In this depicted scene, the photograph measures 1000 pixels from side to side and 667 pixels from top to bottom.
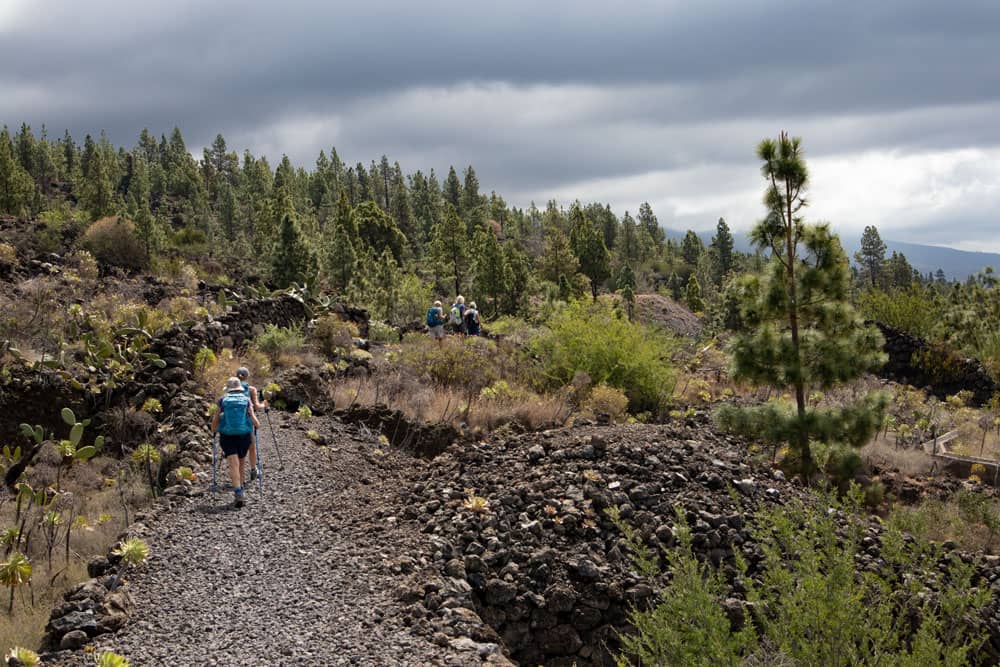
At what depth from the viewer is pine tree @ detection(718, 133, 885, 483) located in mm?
11695

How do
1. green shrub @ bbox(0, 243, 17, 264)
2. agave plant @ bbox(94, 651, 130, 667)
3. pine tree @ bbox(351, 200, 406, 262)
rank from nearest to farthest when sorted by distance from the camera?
agave plant @ bbox(94, 651, 130, 667)
green shrub @ bbox(0, 243, 17, 264)
pine tree @ bbox(351, 200, 406, 262)

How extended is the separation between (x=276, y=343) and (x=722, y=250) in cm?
7525

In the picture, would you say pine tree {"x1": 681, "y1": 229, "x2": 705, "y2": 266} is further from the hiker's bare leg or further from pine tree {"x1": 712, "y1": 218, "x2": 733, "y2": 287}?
the hiker's bare leg

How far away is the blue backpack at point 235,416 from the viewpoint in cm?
900

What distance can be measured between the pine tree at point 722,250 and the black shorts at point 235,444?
78.2m

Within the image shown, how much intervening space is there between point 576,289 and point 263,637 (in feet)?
156

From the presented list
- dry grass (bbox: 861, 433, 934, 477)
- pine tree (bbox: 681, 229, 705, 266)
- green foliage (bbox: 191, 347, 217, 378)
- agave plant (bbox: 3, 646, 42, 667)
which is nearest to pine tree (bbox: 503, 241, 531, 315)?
dry grass (bbox: 861, 433, 934, 477)

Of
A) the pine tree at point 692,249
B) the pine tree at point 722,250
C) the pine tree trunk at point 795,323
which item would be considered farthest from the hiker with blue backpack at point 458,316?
the pine tree at point 692,249

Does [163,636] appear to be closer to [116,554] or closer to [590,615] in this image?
[116,554]

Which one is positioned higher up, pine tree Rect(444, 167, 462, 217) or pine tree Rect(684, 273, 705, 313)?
pine tree Rect(444, 167, 462, 217)

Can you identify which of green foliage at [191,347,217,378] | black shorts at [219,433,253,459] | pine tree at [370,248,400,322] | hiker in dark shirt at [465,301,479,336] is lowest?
black shorts at [219,433,253,459]

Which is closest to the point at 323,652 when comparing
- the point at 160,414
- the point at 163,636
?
the point at 163,636

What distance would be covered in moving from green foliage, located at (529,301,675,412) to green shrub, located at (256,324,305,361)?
5.60 m

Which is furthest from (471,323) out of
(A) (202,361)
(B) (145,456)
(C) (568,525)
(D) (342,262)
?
(D) (342,262)
